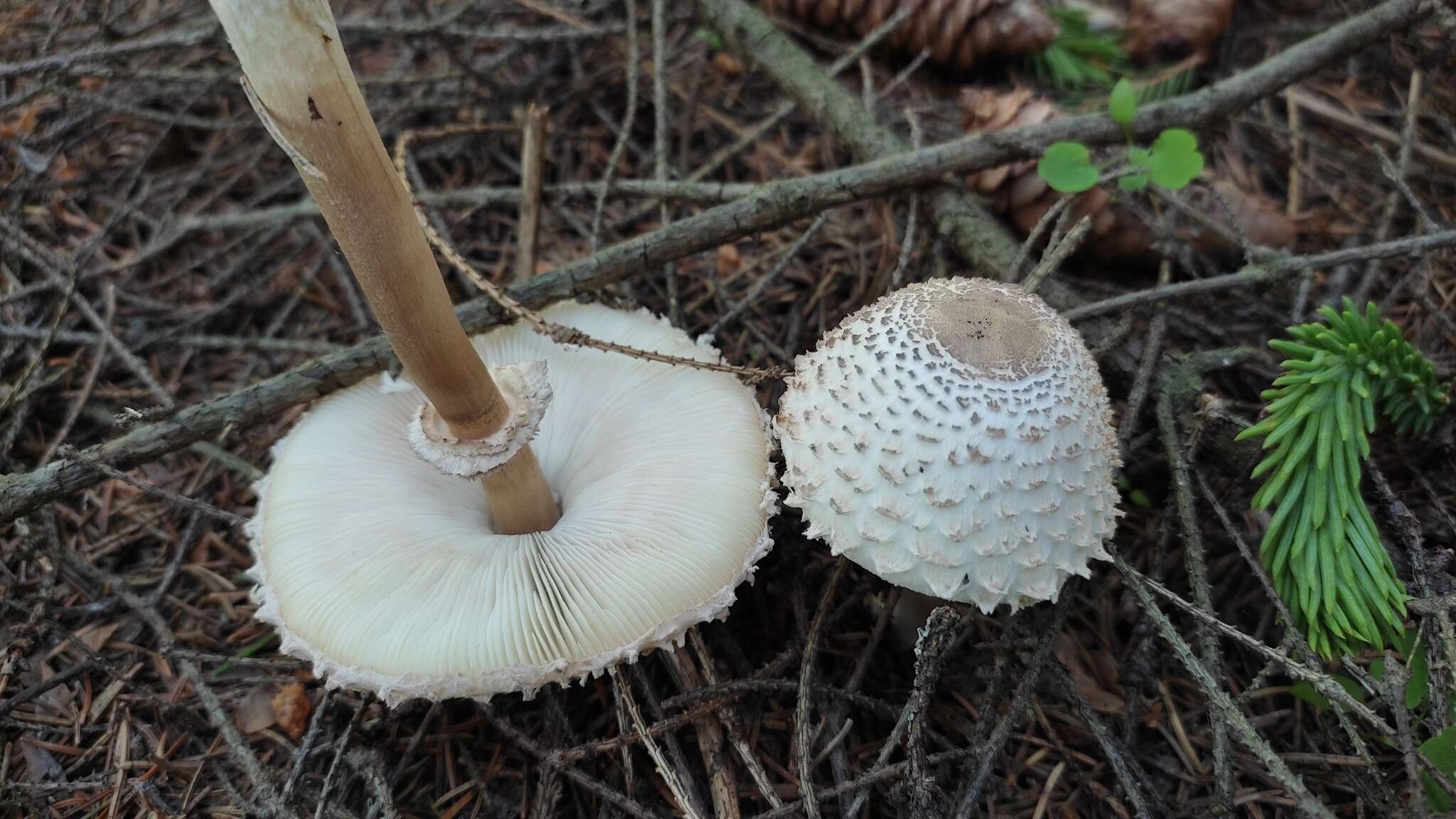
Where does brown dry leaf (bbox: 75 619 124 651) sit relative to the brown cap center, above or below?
→ below

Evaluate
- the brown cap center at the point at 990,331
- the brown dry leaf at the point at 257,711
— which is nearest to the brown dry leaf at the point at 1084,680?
the brown cap center at the point at 990,331

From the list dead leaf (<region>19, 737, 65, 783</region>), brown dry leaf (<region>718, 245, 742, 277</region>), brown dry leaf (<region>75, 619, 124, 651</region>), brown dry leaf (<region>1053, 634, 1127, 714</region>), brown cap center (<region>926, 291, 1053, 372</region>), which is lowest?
brown dry leaf (<region>1053, 634, 1127, 714</region>)

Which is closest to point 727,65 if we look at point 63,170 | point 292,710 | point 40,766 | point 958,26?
point 958,26

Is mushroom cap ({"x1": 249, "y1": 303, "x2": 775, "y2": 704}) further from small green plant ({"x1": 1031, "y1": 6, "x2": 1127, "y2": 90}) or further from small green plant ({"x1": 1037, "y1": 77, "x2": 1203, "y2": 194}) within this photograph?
small green plant ({"x1": 1031, "y1": 6, "x2": 1127, "y2": 90})

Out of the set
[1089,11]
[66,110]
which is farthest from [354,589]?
[1089,11]

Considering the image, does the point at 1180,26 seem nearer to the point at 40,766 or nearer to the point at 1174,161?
the point at 1174,161

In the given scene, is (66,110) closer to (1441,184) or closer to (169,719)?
(169,719)

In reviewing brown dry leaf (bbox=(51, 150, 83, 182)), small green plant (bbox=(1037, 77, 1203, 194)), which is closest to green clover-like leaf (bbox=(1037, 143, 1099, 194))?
small green plant (bbox=(1037, 77, 1203, 194))
